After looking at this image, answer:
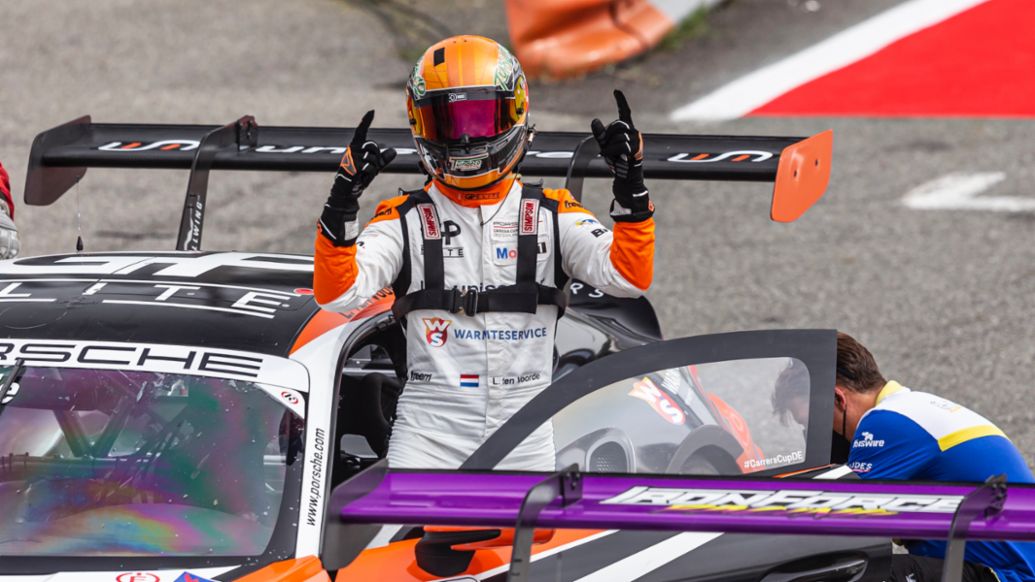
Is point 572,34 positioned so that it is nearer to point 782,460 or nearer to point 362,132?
point 362,132

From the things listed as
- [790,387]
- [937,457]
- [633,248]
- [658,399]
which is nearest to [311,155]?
[633,248]

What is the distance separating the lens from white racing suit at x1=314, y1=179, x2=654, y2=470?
4.38 meters

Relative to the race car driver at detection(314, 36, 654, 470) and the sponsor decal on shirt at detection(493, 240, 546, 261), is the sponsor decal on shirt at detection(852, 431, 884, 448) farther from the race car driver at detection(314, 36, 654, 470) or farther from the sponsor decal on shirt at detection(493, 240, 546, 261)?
the sponsor decal on shirt at detection(493, 240, 546, 261)

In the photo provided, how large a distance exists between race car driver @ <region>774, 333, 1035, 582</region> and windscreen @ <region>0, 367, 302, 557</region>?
5.47 feet

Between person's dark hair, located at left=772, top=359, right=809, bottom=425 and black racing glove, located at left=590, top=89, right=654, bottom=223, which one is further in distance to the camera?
black racing glove, located at left=590, top=89, right=654, bottom=223

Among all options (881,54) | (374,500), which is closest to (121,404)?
(374,500)

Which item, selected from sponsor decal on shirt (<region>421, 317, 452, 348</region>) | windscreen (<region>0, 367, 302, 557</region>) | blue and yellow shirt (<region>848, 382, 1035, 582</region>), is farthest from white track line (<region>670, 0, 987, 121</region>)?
windscreen (<region>0, 367, 302, 557</region>)

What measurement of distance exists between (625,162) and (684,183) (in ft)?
22.0

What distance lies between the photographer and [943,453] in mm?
4117

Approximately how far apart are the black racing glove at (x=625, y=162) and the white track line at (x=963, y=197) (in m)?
6.29

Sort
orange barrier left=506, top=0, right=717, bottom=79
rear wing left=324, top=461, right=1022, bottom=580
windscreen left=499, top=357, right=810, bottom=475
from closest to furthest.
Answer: rear wing left=324, top=461, right=1022, bottom=580
windscreen left=499, top=357, right=810, bottom=475
orange barrier left=506, top=0, right=717, bottom=79

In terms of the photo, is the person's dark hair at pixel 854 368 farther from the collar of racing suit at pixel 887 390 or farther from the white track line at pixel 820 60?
the white track line at pixel 820 60

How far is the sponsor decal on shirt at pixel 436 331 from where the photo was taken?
173 inches

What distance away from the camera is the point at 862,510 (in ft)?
9.42
